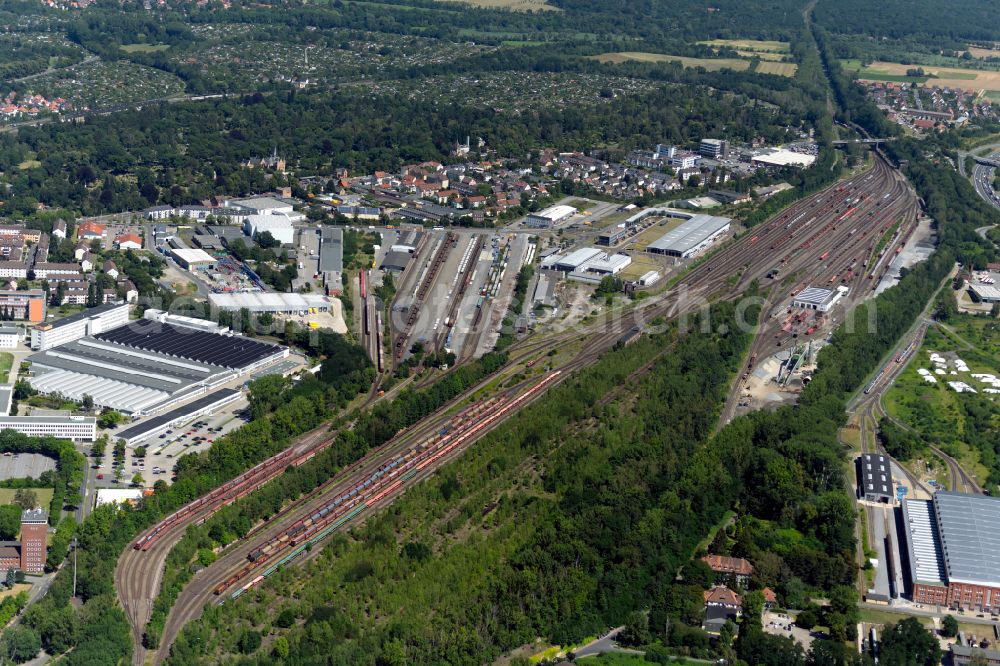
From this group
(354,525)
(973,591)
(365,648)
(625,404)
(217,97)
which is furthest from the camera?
(217,97)

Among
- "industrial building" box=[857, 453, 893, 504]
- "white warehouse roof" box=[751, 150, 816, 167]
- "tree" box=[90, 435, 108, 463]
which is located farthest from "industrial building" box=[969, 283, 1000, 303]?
"tree" box=[90, 435, 108, 463]

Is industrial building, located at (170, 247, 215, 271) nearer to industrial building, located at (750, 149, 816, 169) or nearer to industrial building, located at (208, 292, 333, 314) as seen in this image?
industrial building, located at (208, 292, 333, 314)

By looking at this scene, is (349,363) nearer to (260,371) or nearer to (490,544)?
(260,371)

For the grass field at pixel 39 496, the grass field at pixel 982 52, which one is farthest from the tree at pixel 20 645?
the grass field at pixel 982 52

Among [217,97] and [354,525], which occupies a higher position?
[217,97]

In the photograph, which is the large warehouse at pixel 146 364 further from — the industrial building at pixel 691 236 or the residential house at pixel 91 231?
the industrial building at pixel 691 236

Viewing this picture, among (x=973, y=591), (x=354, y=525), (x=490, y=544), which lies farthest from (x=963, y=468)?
(x=354, y=525)
